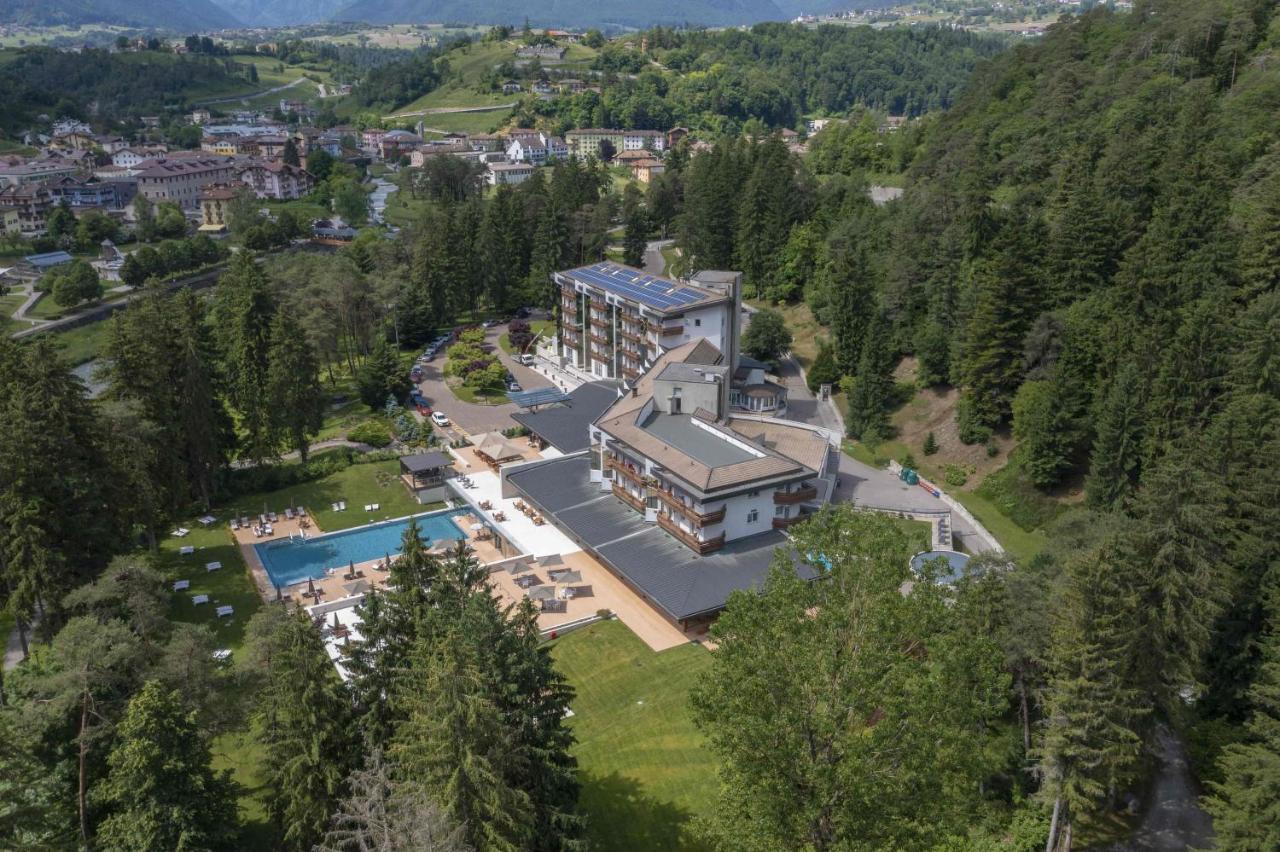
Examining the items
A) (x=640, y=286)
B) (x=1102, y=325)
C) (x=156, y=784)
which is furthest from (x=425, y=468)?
(x=1102, y=325)

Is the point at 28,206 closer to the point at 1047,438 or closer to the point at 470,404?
the point at 470,404

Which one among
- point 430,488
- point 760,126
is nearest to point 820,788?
point 430,488

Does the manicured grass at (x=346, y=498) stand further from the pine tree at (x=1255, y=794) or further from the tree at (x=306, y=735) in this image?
the pine tree at (x=1255, y=794)

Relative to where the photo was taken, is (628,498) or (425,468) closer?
(628,498)

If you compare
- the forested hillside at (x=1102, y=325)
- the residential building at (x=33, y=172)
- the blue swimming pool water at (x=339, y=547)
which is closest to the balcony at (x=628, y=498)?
the blue swimming pool water at (x=339, y=547)

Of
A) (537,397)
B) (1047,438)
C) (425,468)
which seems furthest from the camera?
(537,397)

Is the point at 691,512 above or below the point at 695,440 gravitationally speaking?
below

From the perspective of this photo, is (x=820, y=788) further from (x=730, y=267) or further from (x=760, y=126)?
(x=760, y=126)
